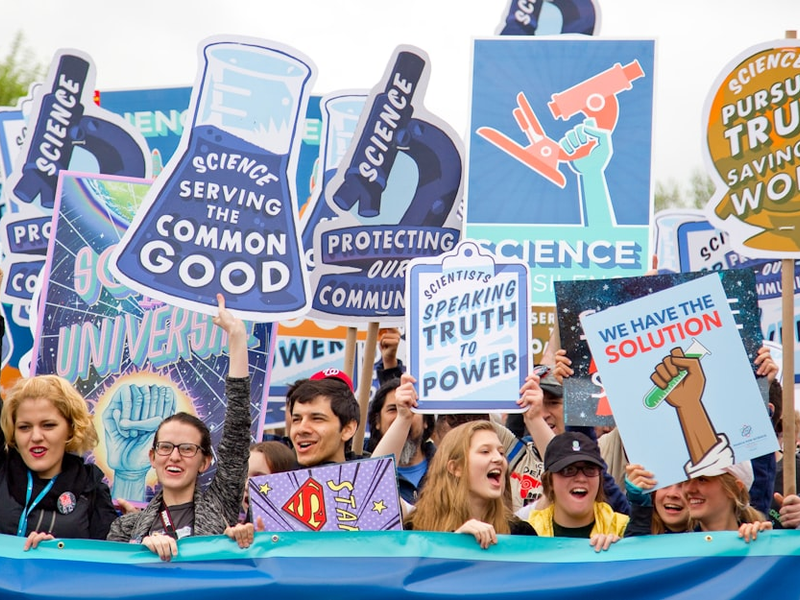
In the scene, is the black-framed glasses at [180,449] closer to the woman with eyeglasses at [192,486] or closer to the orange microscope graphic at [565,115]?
the woman with eyeglasses at [192,486]

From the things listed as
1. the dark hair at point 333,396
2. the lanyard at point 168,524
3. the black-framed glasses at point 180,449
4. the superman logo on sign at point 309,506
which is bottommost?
the lanyard at point 168,524

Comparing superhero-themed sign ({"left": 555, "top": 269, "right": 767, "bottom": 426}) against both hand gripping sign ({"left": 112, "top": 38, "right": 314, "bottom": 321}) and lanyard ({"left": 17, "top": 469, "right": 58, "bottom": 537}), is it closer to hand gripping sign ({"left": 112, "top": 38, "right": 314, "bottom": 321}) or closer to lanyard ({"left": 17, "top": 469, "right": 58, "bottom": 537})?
hand gripping sign ({"left": 112, "top": 38, "right": 314, "bottom": 321})

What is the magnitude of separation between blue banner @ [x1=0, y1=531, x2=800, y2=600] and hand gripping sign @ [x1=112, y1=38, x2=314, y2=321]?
54.5 inches

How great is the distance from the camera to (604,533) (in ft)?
14.1

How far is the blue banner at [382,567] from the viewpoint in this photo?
4152 mm

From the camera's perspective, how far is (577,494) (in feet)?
14.6

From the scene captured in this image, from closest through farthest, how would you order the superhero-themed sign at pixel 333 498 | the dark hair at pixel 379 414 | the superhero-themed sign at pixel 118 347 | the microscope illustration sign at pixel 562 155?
the superhero-themed sign at pixel 333 498 → the superhero-themed sign at pixel 118 347 → the dark hair at pixel 379 414 → the microscope illustration sign at pixel 562 155

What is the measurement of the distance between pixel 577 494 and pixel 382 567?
2.55 ft

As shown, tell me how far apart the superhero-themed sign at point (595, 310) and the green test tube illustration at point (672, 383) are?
0.48 ft

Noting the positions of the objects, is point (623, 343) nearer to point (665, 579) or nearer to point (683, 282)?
point (683, 282)

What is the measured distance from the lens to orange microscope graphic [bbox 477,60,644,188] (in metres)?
6.16

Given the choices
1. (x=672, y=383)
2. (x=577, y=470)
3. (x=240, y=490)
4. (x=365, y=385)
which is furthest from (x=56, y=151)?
(x=672, y=383)

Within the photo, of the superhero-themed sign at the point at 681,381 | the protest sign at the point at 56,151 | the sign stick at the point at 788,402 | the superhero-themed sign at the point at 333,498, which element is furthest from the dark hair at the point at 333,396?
the protest sign at the point at 56,151

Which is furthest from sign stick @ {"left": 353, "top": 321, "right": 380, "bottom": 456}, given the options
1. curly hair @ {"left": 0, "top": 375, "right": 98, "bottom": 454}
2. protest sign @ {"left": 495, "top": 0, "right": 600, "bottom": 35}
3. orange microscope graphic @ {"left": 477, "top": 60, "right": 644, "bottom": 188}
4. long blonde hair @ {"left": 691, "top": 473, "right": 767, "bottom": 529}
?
protest sign @ {"left": 495, "top": 0, "right": 600, "bottom": 35}
